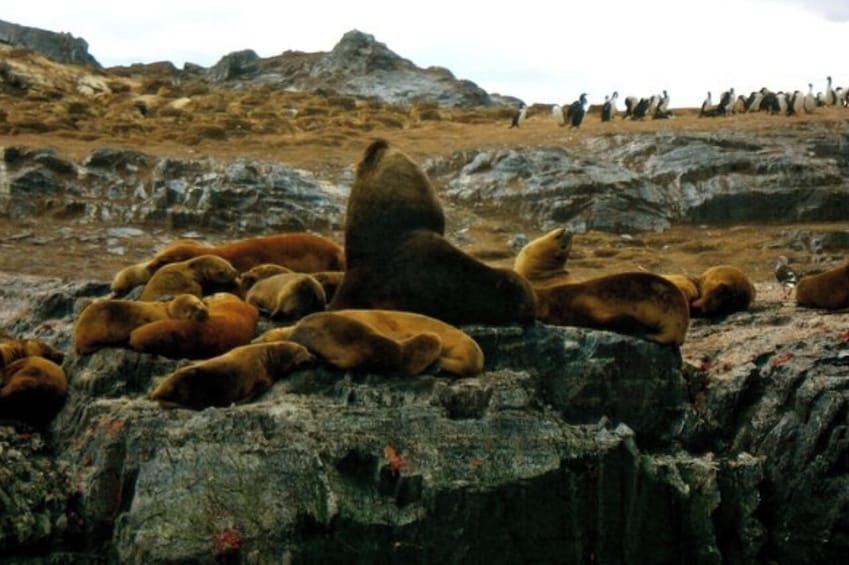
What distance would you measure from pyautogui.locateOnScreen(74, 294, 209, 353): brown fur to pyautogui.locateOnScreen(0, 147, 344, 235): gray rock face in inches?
632

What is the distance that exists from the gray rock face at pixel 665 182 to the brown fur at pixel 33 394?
19.6 m

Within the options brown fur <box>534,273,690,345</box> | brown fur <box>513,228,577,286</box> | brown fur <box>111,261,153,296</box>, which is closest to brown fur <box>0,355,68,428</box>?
brown fur <box>111,261,153,296</box>

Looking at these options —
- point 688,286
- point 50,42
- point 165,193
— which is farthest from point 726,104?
point 50,42

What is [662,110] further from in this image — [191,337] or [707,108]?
[191,337]

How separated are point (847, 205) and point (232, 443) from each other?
947 inches

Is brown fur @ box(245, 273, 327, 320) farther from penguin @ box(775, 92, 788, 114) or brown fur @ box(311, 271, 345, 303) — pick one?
penguin @ box(775, 92, 788, 114)

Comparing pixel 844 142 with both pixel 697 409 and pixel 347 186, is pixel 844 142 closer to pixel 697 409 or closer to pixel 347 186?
pixel 347 186

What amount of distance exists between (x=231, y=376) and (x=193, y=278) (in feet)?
10.6

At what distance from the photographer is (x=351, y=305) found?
1266 centimetres

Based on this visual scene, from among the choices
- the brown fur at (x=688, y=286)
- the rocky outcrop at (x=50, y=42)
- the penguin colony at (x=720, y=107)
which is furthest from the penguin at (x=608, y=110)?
the rocky outcrop at (x=50, y=42)

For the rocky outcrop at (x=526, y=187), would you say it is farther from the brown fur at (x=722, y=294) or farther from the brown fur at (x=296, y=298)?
the brown fur at (x=296, y=298)

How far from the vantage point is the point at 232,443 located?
381 inches

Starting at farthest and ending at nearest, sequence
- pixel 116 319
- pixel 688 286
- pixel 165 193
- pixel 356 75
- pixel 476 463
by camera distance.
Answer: pixel 356 75
pixel 165 193
pixel 688 286
pixel 116 319
pixel 476 463

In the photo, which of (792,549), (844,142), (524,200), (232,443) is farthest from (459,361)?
(844,142)
